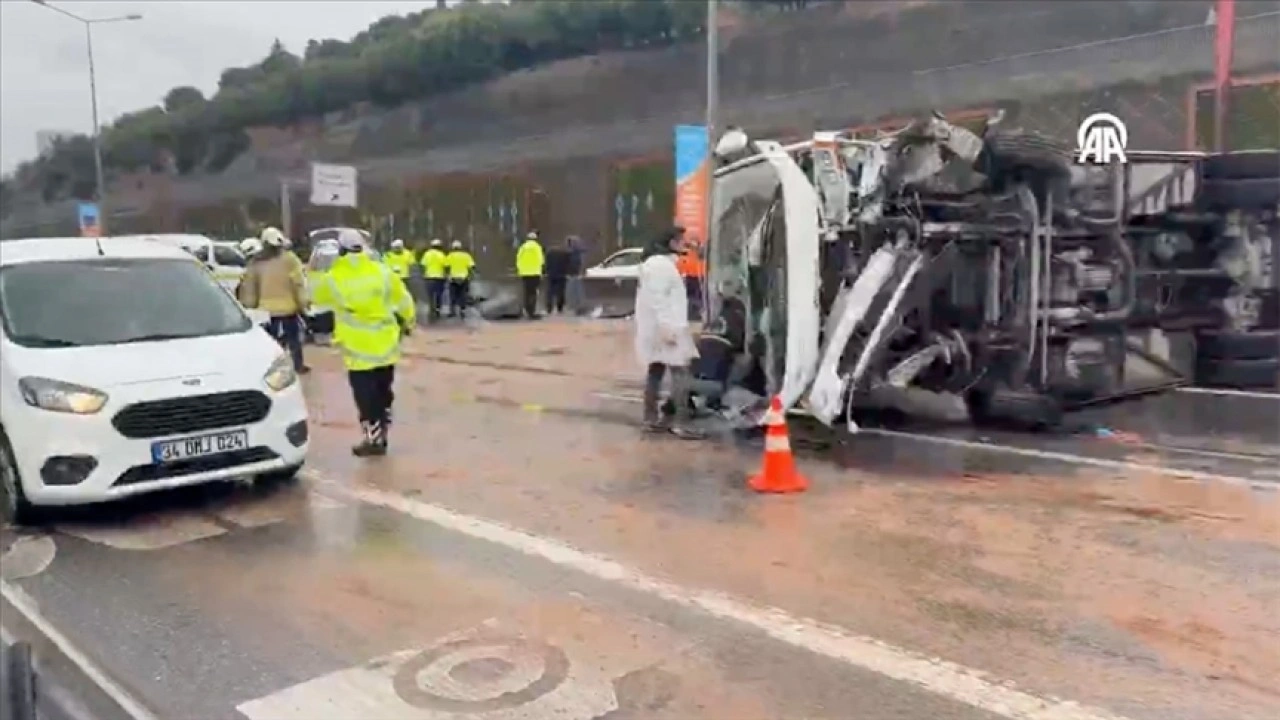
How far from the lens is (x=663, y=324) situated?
30.5 feet

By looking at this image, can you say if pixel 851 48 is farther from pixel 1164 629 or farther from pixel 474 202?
pixel 1164 629

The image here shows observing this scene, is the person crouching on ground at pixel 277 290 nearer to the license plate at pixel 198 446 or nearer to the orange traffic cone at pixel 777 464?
the license plate at pixel 198 446

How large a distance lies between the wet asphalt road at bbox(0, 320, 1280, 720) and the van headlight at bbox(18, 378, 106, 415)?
71cm

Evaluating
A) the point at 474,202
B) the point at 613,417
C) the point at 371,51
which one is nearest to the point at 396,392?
the point at 613,417

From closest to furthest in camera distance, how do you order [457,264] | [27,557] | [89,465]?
[27,557] → [89,465] → [457,264]

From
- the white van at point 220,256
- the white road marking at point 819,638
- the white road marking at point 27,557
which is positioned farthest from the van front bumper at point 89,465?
the white van at point 220,256

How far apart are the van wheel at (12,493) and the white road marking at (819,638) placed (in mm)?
2303

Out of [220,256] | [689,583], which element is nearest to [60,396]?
[689,583]

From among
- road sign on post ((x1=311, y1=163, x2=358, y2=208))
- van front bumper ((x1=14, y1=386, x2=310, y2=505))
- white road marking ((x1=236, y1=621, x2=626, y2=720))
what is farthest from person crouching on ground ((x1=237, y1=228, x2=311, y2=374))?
road sign on post ((x1=311, y1=163, x2=358, y2=208))

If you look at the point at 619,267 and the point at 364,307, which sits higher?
the point at 364,307

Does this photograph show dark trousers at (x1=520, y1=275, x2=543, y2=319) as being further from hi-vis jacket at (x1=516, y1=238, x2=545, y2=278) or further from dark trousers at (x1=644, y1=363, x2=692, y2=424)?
dark trousers at (x1=644, y1=363, x2=692, y2=424)

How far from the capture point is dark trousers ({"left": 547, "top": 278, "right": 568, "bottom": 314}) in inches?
1003

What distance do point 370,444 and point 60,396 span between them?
98.4 inches

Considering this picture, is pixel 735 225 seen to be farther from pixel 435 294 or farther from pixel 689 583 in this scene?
pixel 435 294
